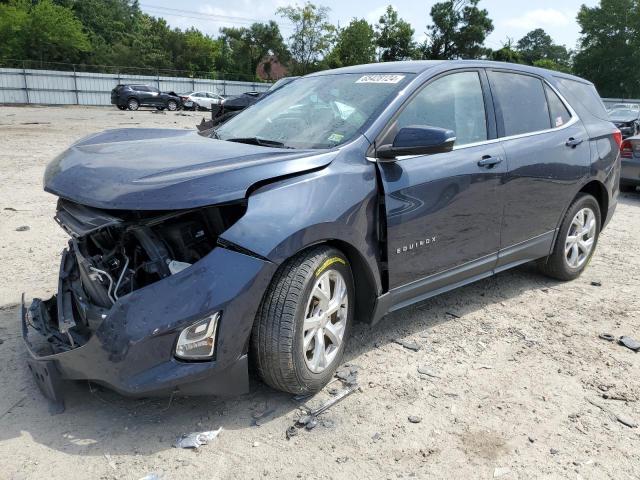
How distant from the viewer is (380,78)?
3.57 meters

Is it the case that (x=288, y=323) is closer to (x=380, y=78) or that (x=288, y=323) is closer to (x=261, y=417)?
(x=261, y=417)

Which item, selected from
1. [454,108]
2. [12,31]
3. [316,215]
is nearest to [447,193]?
[454,108]

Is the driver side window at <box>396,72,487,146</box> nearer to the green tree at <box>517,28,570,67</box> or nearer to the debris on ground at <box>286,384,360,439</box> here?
the debris on ground at <box>286,384,360,439</box>

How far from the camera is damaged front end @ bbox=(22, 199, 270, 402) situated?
239 centimetres

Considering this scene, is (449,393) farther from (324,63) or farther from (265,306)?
(324,63)

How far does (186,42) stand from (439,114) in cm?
6180

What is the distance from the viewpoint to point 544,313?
420 cm

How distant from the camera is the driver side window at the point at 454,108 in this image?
3.39 meters

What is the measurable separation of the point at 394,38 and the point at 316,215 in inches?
2227

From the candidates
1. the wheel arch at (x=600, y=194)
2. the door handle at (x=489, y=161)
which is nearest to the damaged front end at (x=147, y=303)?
the door handle at (x=489, y=161)

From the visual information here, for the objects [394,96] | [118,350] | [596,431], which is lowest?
[596,431]

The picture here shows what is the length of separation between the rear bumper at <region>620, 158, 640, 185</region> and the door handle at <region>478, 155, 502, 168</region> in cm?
677

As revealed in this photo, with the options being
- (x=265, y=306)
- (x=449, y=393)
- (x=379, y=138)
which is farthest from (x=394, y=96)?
(x=449, y=393)

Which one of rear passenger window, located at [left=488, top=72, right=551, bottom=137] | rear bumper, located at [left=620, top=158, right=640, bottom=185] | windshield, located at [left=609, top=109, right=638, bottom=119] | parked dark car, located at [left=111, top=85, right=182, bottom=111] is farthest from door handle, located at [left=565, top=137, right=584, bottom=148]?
parked dark car, located at [left=111, top=85, right=182, bottom=111]
